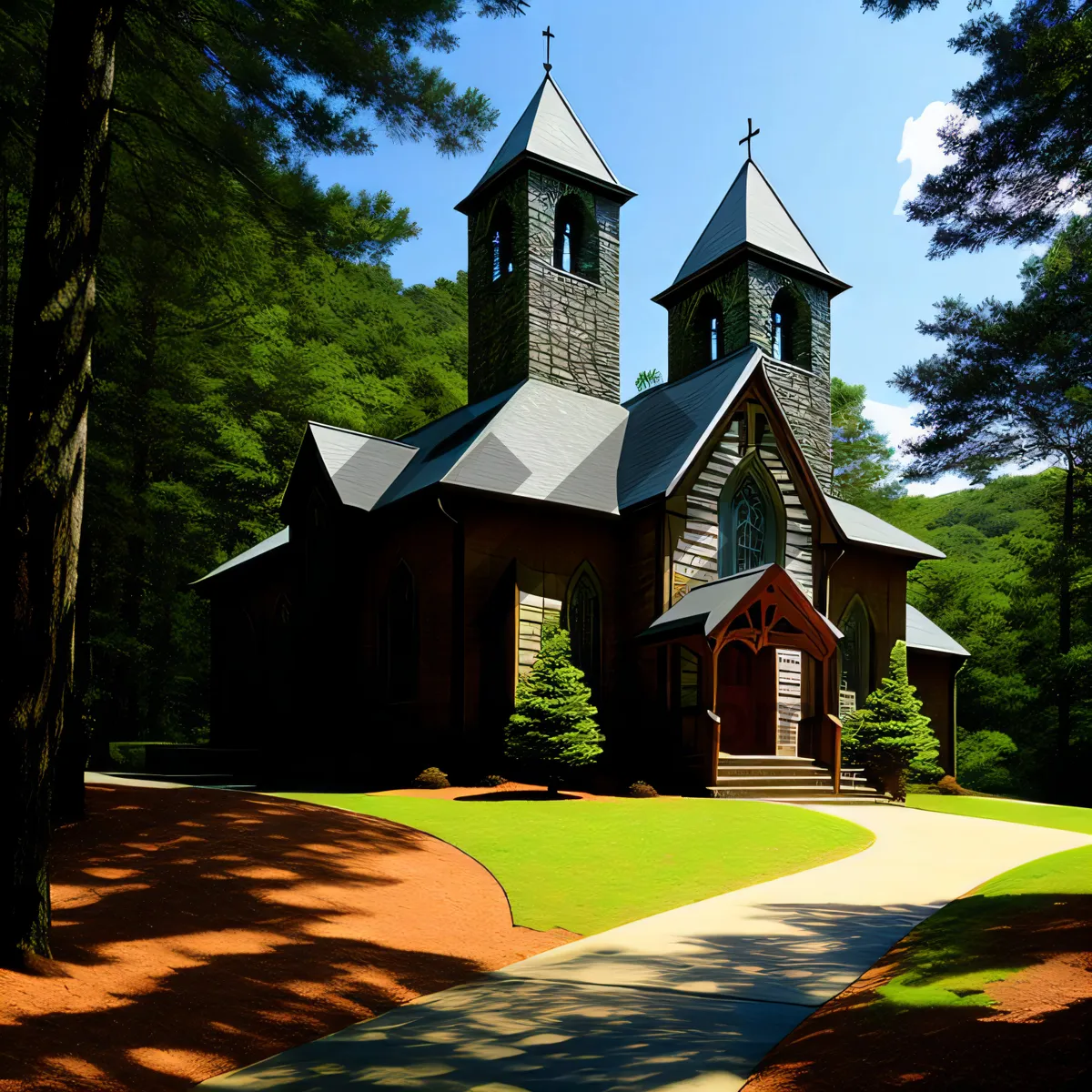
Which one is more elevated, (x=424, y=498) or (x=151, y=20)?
(x=151, y=20)

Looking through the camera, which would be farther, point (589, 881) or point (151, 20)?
point (151, 20)

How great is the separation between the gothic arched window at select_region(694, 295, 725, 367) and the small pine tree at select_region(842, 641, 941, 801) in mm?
11376

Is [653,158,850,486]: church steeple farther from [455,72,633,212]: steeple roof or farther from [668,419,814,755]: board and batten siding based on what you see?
[668,419,814,755]: board and batten siding

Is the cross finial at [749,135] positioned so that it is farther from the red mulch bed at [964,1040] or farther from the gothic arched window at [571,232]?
the red mulch bed at [964,1040]

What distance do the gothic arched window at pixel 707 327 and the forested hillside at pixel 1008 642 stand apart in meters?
11.8

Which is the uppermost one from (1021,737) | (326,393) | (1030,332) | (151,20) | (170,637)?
(326,393)

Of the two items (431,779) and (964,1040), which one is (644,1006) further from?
(431,779)

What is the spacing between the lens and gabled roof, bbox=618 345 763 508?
20656 millimetres

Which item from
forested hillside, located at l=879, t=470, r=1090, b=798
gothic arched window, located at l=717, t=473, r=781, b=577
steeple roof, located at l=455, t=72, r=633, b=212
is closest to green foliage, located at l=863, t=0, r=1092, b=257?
gothic arched window, located at l=717, t=473, r=781, b=577

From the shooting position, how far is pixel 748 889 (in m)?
10.2

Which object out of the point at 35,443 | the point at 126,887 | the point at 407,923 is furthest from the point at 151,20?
the point at 407,923

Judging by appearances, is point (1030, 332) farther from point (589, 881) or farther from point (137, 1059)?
point (137, 1059)

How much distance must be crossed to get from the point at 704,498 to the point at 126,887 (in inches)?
591

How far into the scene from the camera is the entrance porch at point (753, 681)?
1845 cm
